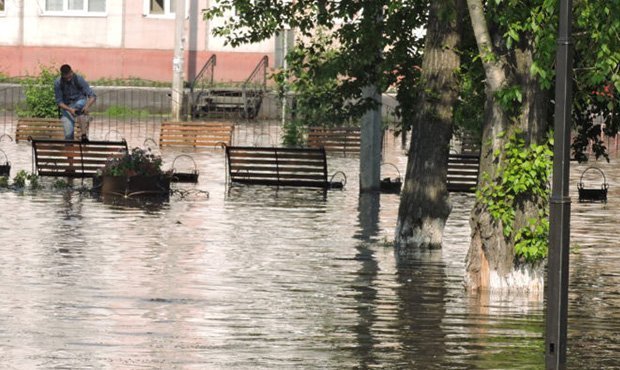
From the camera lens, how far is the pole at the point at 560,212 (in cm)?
1206

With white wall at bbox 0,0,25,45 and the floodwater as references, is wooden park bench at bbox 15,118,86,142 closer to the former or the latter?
the floodwater

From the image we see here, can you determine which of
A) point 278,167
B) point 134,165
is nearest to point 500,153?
point 134,165

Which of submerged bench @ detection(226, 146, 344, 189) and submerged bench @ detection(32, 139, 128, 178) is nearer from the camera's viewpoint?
submerged bench @ detection(32, 139, 128, 178)

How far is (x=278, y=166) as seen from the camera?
3177 centimetres

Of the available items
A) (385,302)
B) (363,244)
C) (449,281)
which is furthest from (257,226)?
(385,302)

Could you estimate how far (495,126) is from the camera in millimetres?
18641

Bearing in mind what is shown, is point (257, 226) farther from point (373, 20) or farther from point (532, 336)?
point (532, 336)

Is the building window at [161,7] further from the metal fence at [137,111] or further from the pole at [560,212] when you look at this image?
the pole at [560,212]

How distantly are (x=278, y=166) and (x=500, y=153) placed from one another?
1349 cm

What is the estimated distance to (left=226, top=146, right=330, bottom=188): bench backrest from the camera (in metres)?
31.4

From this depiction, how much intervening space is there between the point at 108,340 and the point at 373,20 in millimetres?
10089

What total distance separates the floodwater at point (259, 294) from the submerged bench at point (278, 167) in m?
2.96

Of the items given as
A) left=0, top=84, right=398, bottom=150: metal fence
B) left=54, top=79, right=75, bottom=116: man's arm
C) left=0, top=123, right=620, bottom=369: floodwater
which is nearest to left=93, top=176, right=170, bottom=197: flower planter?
left=0, top=123, right=620, bottom=369: floodwater

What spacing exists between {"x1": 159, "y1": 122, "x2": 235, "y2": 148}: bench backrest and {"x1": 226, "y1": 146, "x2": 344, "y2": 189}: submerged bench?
8510 mm
